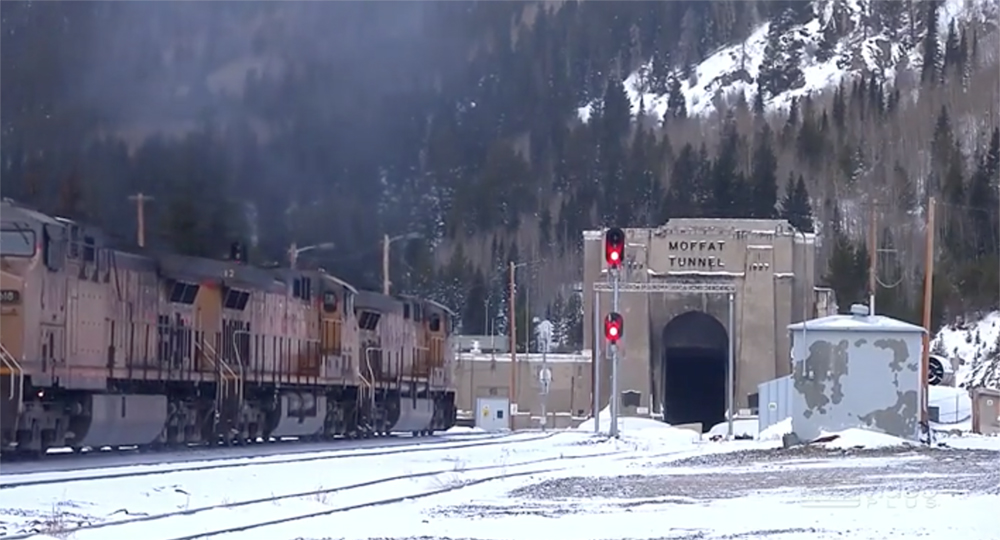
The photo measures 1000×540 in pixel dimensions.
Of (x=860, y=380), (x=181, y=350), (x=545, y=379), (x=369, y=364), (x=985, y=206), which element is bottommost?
(x=545, y=379)

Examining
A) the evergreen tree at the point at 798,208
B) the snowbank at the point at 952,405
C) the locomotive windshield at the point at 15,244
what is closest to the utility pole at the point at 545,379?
the snowbank at the point at 952,405

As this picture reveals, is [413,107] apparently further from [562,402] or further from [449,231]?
[449,231]

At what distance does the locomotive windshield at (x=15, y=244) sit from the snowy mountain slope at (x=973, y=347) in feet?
206

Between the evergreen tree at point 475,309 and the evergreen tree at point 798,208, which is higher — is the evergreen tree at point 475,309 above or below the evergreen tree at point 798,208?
below

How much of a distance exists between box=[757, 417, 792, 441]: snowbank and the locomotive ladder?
12229 mm

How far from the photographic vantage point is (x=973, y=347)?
89.6 metres

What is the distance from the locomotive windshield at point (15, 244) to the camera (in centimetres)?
2191

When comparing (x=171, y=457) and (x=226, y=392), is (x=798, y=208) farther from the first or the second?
(x=171, y=457)

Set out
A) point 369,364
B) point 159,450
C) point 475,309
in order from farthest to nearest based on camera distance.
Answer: point 475,309
point 369,364
point 159,450

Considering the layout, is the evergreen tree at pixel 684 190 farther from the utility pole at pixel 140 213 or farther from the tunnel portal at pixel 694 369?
the utility pole at pixel 140 213

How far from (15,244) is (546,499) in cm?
916

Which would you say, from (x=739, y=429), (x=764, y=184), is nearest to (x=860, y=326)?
(x=739, y=429)

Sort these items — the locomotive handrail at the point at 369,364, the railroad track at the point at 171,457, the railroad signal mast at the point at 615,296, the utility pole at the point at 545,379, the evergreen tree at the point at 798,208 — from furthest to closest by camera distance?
the evergreen tree at the point at 798,208, the utility pole at the point at 545,379, the locomotive handrail at the point at 369,364, the railroad signal mast at the point at 615,296, the railroad track at the point at 171,457

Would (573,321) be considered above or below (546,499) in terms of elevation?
above
